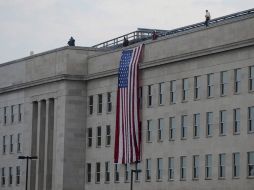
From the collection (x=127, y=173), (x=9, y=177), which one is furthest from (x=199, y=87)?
(x=9, y=177)

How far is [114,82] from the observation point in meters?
119

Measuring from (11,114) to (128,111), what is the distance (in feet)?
83.8

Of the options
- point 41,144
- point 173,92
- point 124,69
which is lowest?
point 41,144

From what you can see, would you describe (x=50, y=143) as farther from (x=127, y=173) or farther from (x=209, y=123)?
(x=209, y=123)

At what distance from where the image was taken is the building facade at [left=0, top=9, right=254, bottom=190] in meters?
100

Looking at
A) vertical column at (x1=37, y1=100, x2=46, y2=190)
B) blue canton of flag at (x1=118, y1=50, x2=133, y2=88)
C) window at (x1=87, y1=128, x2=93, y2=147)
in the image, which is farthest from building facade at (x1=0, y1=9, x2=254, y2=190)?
blue canton of flag at (x1=118, y1=50, x2=133, y2=88)

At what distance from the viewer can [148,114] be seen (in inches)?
4459

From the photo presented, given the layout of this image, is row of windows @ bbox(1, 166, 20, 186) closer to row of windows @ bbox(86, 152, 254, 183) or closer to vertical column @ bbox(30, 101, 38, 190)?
vertical column @ bbox(30, 101, 38, 190)

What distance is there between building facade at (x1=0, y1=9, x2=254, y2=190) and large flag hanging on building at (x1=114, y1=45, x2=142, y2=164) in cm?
72

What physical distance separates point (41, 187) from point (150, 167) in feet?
62.6

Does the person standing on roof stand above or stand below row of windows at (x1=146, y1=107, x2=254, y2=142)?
above

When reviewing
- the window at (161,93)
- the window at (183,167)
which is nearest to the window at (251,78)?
the window at (183,167)

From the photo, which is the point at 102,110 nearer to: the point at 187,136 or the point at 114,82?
the point at 114,82

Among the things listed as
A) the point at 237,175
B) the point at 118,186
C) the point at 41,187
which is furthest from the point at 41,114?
the point at 237,175
